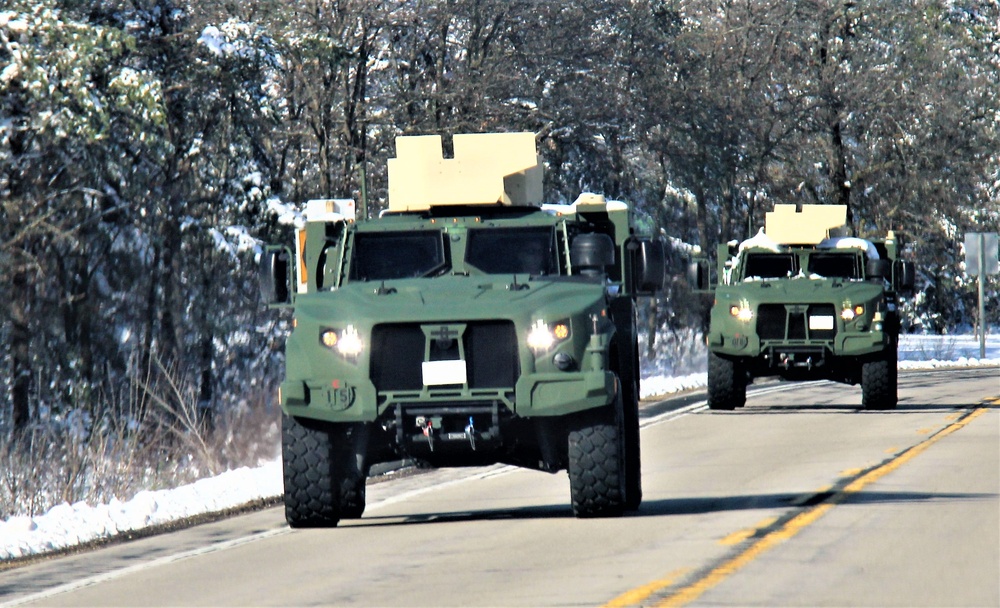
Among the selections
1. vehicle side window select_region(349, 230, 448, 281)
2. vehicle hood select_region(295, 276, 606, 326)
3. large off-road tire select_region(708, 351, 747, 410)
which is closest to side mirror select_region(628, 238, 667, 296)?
vehicle hood select_region(295, 276, 606, 326)

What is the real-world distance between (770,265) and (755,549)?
14.3 meters

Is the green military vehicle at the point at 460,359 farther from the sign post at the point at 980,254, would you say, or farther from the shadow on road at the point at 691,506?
the sign post at the point at 980,254

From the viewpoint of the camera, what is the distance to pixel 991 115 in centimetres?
4688

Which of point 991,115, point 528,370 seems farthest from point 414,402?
point 991,115

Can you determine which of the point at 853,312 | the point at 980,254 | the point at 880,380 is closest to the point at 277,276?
the point at 853,312

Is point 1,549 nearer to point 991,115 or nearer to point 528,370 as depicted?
point 528,370

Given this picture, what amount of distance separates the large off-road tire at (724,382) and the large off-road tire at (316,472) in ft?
41.5

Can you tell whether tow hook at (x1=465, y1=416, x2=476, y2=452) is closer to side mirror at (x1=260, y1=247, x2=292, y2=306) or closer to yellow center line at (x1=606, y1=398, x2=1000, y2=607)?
yellow center line at (x1=606, y1=398, x2=1000, y2=607)

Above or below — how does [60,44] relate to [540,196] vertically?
above

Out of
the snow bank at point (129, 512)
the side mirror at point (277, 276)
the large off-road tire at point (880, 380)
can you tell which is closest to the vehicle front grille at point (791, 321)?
the large off-road tire at point (880, 380)

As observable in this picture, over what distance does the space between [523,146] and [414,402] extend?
3.20 metres

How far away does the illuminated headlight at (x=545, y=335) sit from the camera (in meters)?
10.9

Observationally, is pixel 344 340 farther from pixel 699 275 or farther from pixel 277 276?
pixel 699 275

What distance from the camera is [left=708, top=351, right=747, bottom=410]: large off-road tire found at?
2397 centimetres
